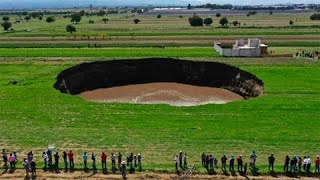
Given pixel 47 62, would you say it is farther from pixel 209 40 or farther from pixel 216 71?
pixel 209 40

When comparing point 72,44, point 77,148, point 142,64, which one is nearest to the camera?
point 77,148

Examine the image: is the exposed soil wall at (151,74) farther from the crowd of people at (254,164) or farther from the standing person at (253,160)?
the crowd of people at (254,164)

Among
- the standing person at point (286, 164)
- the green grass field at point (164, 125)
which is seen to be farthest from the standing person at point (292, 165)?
the green grass field at point (164, 125)

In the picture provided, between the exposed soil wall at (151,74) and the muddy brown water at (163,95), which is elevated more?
the exposed soil wall at (151,74)

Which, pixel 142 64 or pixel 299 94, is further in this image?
pixel 142 64

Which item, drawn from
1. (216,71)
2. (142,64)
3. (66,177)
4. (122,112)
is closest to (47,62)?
(142,64)
